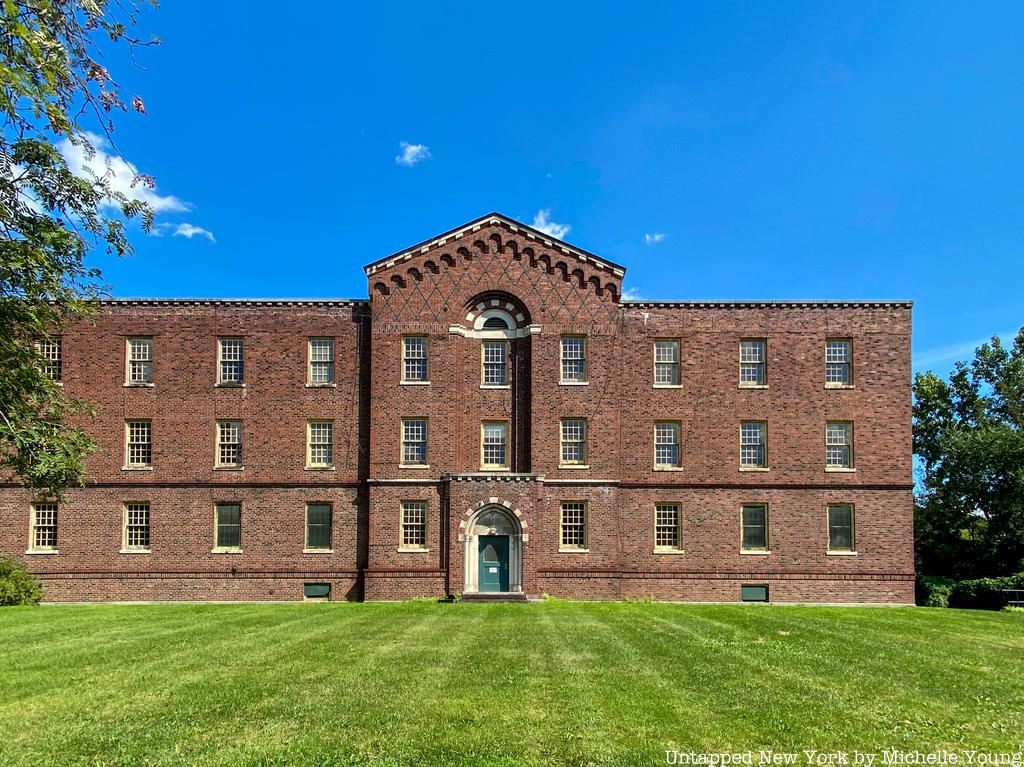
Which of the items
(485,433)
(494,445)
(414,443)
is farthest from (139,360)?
(494,445)

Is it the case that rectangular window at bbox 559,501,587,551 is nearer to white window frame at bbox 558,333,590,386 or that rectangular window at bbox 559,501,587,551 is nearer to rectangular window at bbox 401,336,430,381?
white window frame at bbox 558,333,590,386

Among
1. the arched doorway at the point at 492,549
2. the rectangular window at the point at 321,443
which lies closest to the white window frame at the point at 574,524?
the arched doorway at the point at 492,549

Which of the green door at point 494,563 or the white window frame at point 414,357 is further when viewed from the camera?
the white window frame at point 414,357

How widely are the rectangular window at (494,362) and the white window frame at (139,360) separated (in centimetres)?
1273

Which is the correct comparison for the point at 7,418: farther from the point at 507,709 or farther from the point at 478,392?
the point at 478,392

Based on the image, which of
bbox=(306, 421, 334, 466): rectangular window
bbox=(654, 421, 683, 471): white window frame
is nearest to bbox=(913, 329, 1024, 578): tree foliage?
bbox=(654, 421, 683, 471): white window frame

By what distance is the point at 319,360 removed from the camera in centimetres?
3131

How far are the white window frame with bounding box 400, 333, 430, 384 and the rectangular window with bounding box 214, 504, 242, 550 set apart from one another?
8019 millimetres

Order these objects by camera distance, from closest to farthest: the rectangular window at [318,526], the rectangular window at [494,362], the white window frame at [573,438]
A: 1. the white window frame at [573,438]
2. the rectangular window at [318,526]
3. the rectangular window at [494,362]

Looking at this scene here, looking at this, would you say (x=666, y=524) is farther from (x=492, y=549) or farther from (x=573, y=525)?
(x=492, y=549)

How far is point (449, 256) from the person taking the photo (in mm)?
30891

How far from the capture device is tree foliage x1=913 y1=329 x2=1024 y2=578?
117 feet

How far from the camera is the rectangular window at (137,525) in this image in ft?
100

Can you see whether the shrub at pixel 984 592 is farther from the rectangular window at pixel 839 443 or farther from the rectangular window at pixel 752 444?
the rectangular window at pixel 752 444
